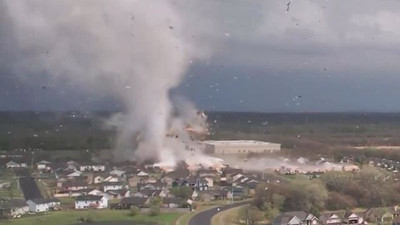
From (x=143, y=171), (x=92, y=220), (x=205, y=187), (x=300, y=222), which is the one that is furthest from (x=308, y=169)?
(x=92, y=220)

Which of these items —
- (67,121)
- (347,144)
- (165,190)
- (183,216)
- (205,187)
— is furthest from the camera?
(347,144)

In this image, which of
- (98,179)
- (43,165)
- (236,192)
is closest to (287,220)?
(236,192)

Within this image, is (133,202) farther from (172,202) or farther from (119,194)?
(119,194)

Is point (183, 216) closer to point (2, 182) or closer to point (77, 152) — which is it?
point (2, 182)

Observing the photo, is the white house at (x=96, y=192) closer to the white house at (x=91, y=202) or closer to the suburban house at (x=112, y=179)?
the white house at (x=91, y=202)

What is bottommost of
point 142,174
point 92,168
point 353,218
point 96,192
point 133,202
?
point 353,218

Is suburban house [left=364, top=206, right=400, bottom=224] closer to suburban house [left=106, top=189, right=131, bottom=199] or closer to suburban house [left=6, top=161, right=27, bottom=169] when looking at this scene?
suburban house [left=106, top=189, right=131, bottom=199]
